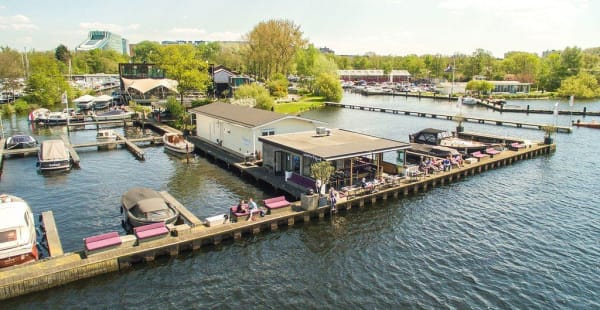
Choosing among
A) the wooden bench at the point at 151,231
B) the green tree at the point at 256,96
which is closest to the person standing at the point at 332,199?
the wooden bench at the point at 151,231

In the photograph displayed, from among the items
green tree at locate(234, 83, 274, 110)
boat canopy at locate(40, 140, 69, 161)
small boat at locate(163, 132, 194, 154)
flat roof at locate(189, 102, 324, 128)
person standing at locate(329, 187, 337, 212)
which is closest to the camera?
person standing at locate(329, 187, 337, 212)

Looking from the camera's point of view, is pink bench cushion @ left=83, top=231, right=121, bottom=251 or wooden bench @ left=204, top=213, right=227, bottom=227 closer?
pink bench cushion @ left=83, top=231, right=121, bottom=251

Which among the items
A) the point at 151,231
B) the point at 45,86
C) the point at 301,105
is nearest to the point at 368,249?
the point at 151,231

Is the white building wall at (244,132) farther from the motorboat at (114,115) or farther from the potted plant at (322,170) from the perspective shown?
the motorboat at (114,115)

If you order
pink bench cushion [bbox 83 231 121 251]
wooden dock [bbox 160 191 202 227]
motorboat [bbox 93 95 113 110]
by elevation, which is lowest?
wooden dock [bbox 160 191 202 227]

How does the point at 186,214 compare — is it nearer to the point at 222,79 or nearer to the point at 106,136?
the point at 106,136

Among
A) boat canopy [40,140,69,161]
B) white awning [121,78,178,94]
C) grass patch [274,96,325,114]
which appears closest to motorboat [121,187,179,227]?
boat canopy [40,140,69,161]

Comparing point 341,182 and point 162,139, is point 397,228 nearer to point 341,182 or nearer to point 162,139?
point 341,182

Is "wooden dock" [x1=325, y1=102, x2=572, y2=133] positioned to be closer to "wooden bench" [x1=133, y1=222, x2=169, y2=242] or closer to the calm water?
the calm water
